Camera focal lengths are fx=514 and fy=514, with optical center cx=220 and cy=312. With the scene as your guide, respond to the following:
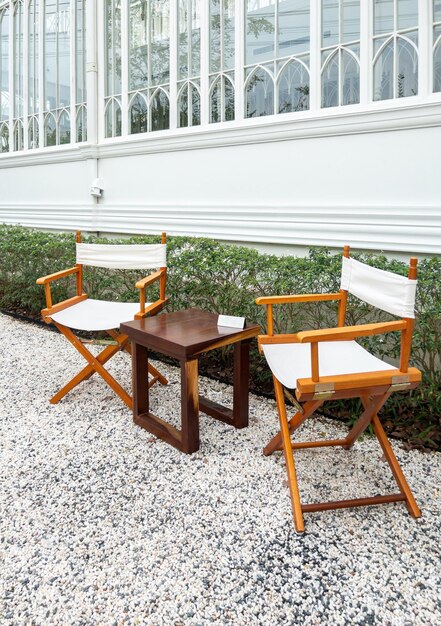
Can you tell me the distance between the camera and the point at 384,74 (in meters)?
3.61

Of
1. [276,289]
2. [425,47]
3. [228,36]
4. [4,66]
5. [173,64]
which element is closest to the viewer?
[425,47]

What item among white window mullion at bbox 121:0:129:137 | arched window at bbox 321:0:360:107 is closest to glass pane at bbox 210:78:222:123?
arched window at bbox 321:0:360:107

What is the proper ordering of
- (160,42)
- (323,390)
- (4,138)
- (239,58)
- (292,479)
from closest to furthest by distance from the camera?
(323,390), (292,479), (239,58), (160,42), (4,138)

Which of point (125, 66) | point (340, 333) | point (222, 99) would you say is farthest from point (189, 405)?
point (125, 66)

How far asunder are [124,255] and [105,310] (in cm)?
46

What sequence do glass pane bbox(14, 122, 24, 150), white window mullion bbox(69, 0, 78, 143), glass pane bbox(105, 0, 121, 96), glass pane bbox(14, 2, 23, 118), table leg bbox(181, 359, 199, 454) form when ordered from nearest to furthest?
table leg bbox(181, 359, 199, 454) < glass pane bbox(105, 0, 121, 96) < white window mullion bbox(69, 0, 78, 143) < glass pane bbox(14, 2, 23, 118) < glass pane bbox(14, 122, 24, 150)

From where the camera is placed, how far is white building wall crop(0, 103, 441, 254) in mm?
3465

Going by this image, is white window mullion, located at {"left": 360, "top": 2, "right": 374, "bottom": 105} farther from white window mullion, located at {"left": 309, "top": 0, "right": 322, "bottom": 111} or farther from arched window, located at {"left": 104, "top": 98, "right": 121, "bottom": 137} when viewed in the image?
arched window, located at {"left": 104, "top": 98, "right": 121, "bottom": 137}

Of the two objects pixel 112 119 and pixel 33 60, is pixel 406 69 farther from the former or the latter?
pixel 33 60

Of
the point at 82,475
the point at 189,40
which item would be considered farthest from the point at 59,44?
the point at 82,475

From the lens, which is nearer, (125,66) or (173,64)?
(173,64)

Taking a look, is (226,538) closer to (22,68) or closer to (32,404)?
(32,404)

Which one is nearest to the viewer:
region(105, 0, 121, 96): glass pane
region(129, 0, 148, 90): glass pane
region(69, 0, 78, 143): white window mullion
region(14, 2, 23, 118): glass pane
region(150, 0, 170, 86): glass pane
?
region(150, 0, 170, 86): glass pane

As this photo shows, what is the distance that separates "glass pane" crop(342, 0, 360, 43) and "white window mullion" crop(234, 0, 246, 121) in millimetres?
957
